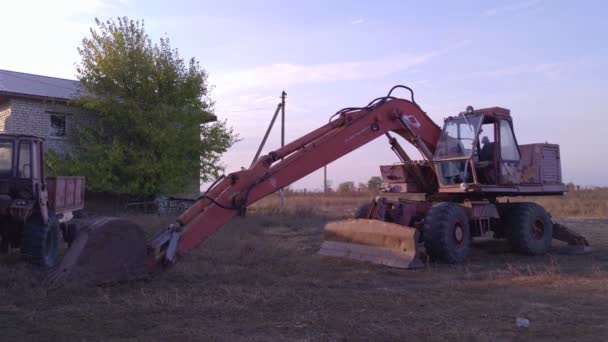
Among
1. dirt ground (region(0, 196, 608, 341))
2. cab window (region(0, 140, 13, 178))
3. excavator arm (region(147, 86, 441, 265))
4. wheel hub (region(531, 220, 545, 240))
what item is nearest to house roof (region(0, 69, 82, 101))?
cab window (region(0, 140, 13, 178))

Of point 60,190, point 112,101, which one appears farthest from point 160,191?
point 60,190

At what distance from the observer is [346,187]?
63.3 metres

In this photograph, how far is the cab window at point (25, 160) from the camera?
9.32 metres

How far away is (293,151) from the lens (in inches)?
374

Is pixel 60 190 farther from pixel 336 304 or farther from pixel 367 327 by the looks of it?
pixel 367 327

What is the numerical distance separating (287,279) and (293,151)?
7.04 feet

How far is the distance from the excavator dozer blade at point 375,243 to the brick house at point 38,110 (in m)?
14.1

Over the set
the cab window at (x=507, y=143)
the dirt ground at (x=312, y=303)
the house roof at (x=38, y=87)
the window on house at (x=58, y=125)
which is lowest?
the dirt ground at (x=312, y=303)

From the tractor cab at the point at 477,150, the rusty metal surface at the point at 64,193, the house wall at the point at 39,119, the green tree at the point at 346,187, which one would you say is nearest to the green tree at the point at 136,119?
the house wall at the point at 39,119

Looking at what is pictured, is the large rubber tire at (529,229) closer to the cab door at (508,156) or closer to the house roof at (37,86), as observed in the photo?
the cab door at (508,156)

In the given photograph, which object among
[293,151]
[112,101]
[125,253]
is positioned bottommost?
[125,253]

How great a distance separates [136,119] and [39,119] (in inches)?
138

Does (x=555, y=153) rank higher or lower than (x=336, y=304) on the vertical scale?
higher

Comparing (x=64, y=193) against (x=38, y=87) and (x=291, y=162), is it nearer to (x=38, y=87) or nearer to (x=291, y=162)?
(x=291, y=162)
